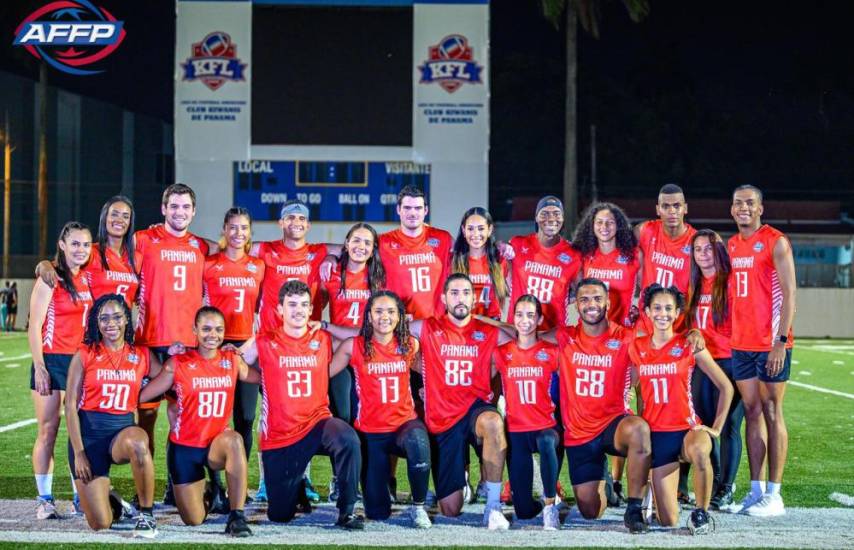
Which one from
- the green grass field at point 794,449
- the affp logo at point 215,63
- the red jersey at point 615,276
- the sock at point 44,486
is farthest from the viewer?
the affp logo at point 215,63

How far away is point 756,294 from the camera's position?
21.0 feet

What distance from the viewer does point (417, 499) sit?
5.79m

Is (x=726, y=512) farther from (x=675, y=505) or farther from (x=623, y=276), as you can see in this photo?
(x=623, y=276)

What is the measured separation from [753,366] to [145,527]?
352 cm

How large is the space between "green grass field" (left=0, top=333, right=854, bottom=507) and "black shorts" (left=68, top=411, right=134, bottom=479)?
1.08m

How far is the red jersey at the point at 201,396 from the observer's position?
5703 millimetres

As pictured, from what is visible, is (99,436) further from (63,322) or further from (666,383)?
(666,383)

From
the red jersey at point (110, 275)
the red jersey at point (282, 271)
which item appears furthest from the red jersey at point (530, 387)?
the red jersey at point (110, 275)

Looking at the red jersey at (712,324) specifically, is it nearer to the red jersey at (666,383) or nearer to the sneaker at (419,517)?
the red jersey at (666,383)

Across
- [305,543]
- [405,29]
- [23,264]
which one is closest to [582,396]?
[305,543]

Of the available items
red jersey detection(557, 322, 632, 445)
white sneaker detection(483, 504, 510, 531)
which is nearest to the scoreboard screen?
red jersey detection(557, 322, 632, 445)

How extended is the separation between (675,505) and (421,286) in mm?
1982

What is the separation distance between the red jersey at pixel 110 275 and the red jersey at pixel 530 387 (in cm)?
220

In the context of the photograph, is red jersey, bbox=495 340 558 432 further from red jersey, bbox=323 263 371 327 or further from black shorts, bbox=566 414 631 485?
red jersey, bbox=323 263 371 327
